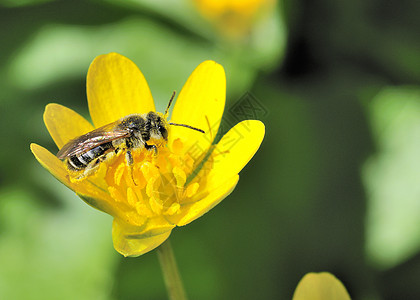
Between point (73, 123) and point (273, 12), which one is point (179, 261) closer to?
point (73, 123)

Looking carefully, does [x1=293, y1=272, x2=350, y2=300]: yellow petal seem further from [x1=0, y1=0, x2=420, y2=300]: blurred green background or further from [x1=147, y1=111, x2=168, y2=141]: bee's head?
[x1=0, y1=0, x2=420, y2=300]: blurred green background

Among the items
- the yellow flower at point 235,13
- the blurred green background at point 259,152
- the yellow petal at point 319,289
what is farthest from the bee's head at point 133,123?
the yellow flower at point 235,13

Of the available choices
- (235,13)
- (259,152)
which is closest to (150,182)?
(259,152)

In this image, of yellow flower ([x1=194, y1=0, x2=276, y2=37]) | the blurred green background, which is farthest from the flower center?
yellow flower ([x1=194, y1=0, x2=276, y2=37])

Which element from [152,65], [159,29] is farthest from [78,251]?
[159,29]

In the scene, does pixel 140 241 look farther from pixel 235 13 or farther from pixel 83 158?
pixel 235 13

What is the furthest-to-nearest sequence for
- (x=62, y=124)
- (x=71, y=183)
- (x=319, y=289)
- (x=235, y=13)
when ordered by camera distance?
(x=235, y=13) < (x=62, y=124) < (x=71, y=183) < (x=319, y=289)

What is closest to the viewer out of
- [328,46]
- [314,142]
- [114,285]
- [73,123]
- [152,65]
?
[73,123]
